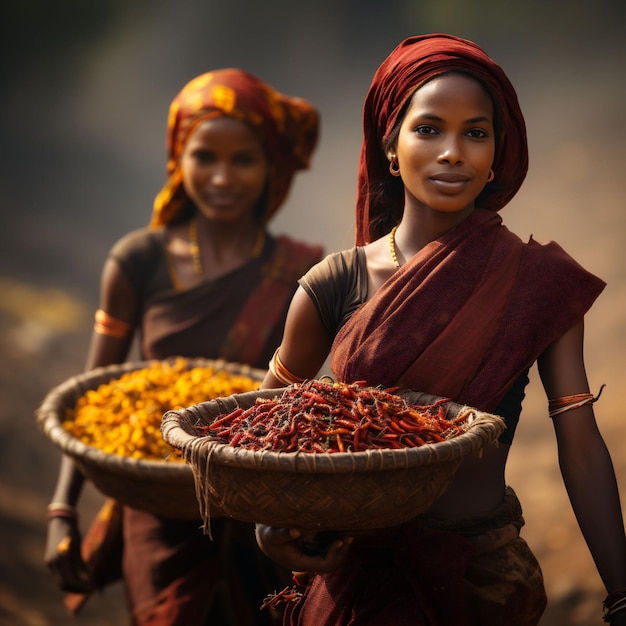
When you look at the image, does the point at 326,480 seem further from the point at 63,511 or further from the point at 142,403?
the point at 63,511

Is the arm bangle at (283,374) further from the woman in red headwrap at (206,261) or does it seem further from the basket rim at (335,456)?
the woman in red headwrap at (206,261)

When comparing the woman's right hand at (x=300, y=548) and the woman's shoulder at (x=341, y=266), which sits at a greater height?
the woman's shoulder at (x=341, y=266)

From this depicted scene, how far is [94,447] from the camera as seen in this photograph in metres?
2.82

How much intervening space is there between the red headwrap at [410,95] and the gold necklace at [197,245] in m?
1.61

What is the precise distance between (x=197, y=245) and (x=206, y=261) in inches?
3.4

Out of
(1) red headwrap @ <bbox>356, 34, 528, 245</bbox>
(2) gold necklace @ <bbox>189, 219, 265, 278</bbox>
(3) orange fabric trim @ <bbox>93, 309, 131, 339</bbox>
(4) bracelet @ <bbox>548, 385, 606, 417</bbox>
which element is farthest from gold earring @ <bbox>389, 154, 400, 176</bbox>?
(3) orange fabric trim @ <bbox>93, 309, 131, 339</bbox>

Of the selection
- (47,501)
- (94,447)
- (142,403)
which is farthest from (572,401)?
(47,501)

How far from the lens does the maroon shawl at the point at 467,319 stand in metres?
2.02

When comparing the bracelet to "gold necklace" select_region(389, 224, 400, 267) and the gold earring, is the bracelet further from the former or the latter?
the gold earring

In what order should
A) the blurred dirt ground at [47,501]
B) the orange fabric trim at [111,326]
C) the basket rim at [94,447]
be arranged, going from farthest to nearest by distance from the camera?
the blurred dirt ground at [47,501]
the orange fabric trim at [111,326]
the basket rim at [94,447]

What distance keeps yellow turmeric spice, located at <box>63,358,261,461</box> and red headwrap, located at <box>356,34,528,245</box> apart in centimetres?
101

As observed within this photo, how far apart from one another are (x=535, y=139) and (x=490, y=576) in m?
5.12

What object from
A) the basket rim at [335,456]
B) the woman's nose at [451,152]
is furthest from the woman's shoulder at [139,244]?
the basket rim at [335,456]

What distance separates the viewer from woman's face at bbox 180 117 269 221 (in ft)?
12.6
